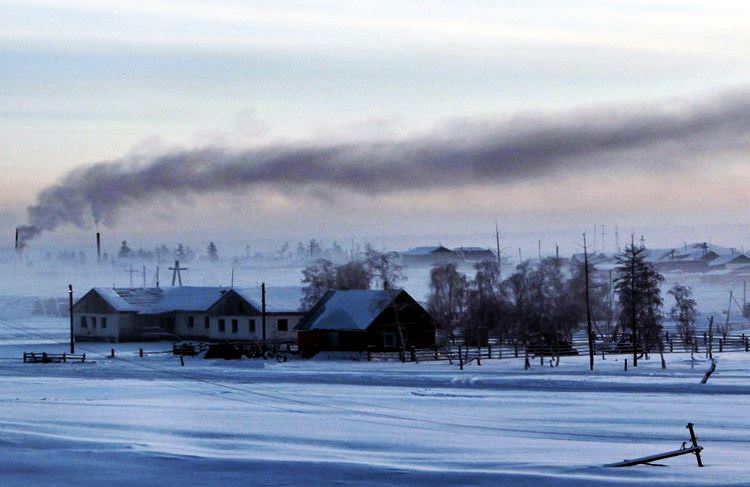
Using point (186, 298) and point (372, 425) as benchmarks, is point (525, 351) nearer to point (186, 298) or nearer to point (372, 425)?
point (372, 425)

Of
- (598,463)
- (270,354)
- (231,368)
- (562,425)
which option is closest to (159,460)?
(598,463)

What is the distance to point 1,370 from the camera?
62.4 meters

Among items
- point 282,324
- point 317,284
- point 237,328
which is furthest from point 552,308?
point 237,328

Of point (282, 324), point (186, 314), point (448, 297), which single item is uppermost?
point (448, 297)

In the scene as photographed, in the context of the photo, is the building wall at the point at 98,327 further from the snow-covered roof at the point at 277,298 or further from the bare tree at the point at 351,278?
the bare tree at the point at 351,278

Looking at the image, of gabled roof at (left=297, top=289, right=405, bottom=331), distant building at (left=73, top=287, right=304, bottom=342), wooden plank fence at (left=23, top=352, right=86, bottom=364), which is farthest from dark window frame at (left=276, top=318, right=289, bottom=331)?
wooden plank fence at (left=23, top=352, right=86, bottom=364)

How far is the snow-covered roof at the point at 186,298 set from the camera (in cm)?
8850

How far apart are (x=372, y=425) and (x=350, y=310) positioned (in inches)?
1574

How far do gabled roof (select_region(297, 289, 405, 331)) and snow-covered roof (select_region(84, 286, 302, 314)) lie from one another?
460 inches

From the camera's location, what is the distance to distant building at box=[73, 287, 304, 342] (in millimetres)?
87438

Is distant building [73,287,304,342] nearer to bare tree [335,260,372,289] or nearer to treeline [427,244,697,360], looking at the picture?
bare tree [335,260,372,289]

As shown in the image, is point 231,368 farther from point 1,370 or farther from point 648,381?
point 648,381

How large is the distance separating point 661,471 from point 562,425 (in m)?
9.64

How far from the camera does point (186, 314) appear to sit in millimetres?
94375
